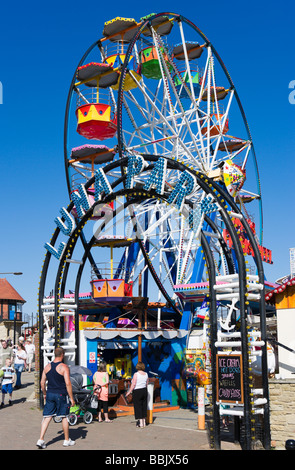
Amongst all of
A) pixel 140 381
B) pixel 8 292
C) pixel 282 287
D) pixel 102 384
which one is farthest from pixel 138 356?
pixel 8 292

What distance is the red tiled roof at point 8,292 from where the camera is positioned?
49.8m

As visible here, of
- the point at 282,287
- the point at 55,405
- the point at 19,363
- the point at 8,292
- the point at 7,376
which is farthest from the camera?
the point at 8,292

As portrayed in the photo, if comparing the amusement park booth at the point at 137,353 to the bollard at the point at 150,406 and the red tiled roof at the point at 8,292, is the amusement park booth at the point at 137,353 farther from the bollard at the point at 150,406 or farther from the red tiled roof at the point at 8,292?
the red tiled roof at the point at 8,292

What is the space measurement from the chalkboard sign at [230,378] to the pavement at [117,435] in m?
0.90

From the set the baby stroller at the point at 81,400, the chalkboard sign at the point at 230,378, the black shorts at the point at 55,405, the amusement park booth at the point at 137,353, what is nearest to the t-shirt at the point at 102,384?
the baby stroller at the point at 81,400

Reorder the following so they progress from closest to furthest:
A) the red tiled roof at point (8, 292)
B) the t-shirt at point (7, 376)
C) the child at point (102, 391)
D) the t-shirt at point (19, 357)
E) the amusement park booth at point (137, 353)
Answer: the child at point (102, 391)
the t-shirt at point (7, 376)
the amusement park booth at point (137, 353)
the t-shirt at point (19, 357)
the red tiled roof at point (8, 292)

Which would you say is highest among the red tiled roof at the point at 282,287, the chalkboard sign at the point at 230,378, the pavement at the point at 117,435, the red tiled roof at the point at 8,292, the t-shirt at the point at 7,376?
the red tiled roof at the point at 8,292

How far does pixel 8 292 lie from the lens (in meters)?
50.5

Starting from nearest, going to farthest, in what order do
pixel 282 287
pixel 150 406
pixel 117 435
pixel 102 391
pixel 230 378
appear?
pixel 230 378
pixel 117 435
pixel 282 287
pixel 150 406
pixel 102 391

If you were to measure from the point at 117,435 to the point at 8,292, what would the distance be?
41203 millimetres

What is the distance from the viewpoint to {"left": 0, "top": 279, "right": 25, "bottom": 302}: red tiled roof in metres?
49.8

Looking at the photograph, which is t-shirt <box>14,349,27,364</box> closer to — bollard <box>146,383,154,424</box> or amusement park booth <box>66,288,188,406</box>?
amusement park booth <box>66,288,188,406</box>

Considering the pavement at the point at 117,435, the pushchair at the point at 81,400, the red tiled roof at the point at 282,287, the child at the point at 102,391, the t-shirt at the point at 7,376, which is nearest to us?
the pavement at the point at 117,435

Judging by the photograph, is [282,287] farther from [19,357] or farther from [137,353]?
[19,357]
